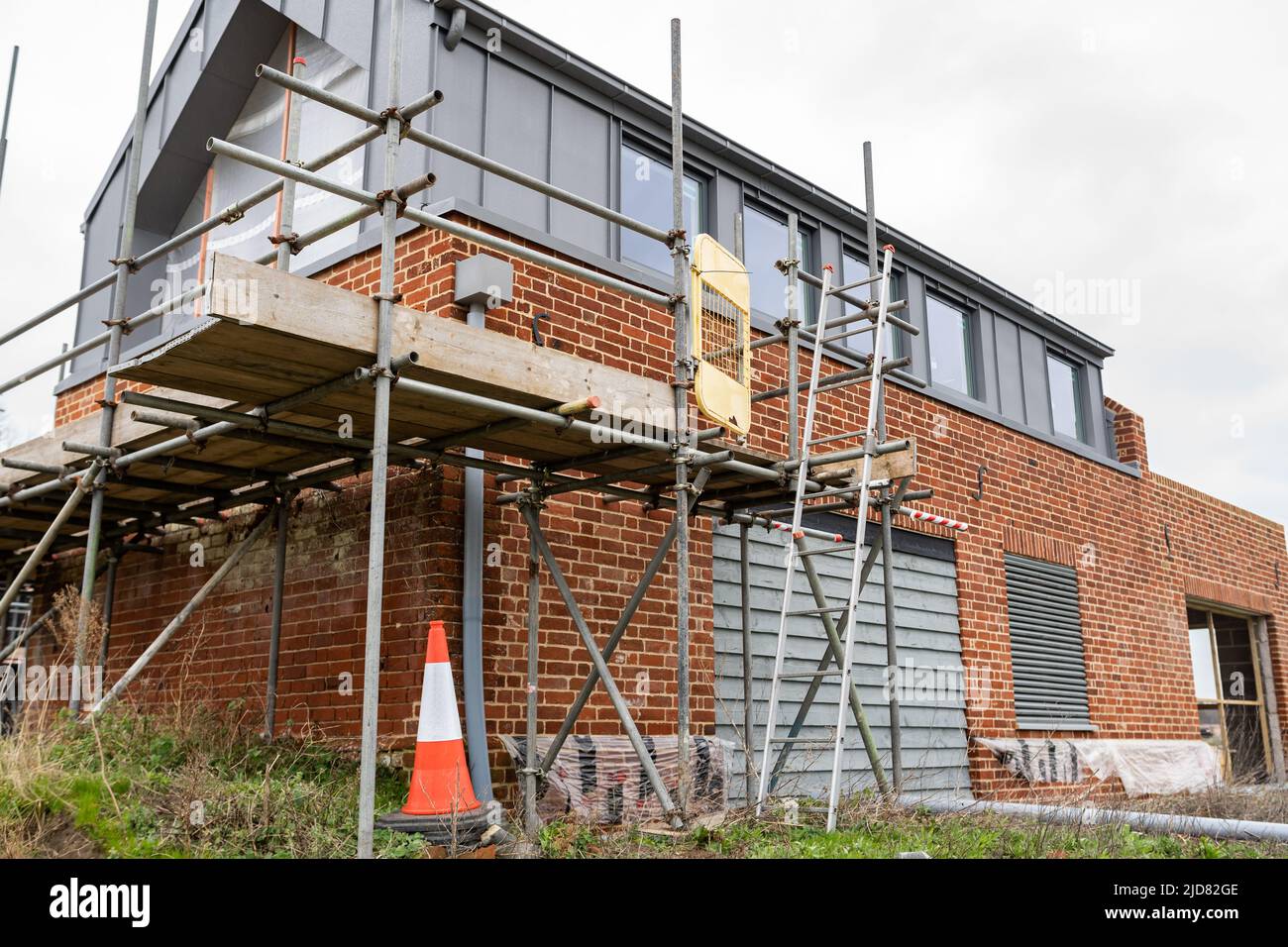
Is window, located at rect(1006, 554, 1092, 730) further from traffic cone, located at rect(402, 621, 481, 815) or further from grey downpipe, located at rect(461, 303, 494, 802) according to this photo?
traffic cone, located at rect(402, 621, 481, 815)

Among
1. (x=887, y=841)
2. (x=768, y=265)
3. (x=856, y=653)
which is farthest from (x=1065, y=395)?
(x=887, y=841)

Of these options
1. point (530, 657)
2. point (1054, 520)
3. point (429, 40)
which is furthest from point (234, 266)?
point (1054, 520)

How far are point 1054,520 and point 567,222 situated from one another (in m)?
7.86

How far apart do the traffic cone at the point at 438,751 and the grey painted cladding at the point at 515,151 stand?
3.10m

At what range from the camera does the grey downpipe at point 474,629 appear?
22.0ft

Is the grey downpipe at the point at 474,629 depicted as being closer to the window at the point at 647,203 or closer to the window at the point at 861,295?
the window at the point at 647,203

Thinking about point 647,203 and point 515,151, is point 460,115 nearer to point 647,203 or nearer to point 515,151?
point 515,151

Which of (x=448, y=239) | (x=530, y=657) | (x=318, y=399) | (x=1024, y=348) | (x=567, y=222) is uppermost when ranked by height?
(x=1024, y=348)

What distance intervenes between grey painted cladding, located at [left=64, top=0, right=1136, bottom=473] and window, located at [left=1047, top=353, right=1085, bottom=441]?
0.59 meters

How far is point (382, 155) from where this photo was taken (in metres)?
7.96

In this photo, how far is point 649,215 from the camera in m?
9.59

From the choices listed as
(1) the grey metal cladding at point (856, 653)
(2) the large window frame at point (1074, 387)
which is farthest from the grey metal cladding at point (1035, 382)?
(1) the grey metal cladding at point (856, 653)

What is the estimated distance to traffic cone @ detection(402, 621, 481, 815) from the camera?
234 inches

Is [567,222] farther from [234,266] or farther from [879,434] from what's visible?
[234,266]
